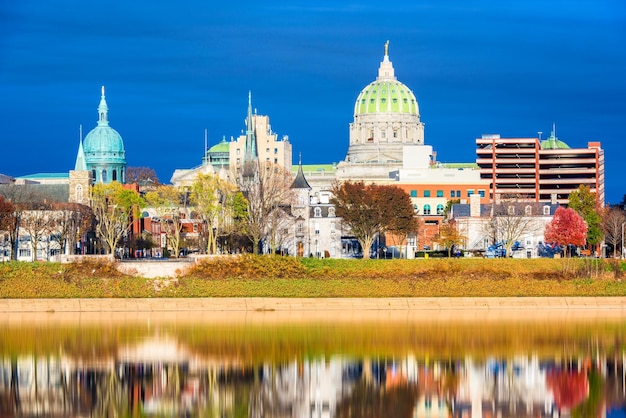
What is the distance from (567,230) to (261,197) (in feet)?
105

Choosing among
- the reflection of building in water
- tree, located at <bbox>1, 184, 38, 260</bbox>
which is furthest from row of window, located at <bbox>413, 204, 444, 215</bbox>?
the reflection of building in water

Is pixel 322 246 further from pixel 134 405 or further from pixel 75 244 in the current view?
pixel 134 405

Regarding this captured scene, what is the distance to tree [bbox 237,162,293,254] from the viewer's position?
411 feet

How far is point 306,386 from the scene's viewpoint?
184ft

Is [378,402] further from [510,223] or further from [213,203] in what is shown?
[510,223]

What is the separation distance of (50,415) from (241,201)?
8266 centimetres

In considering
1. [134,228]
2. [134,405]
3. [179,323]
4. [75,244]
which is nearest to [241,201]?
[75,244]

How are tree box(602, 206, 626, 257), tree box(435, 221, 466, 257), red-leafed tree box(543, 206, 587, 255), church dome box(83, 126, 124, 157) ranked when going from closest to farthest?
red-leafed tree box(543, 206, 587, 255)
tree box(435, 221, 466, 257)
tree box(602, 206, 626, 257)
church dome box(83, 126, 124, 157)

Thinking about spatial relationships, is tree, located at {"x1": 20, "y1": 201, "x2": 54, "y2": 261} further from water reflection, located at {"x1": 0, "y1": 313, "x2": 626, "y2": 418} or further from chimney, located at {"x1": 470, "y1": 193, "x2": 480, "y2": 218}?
water reflection, located at {"x1": 0, "y1": 313, "x2": 626, "y2": 418}

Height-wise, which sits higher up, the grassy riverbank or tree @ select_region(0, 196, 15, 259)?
tree @ select_region(0, 196, 15, 259)

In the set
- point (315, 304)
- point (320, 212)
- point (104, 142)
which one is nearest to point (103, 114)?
point (104, 142)

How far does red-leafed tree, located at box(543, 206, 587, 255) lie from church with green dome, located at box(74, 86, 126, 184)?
7001 cm

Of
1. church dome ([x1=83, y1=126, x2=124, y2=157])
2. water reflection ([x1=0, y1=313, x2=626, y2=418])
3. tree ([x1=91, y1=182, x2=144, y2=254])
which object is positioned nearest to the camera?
water reflection ([x1=0, y1=313, x2=626, y2=418])

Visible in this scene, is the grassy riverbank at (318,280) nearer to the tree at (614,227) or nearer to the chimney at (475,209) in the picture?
the tree at (614,227)
